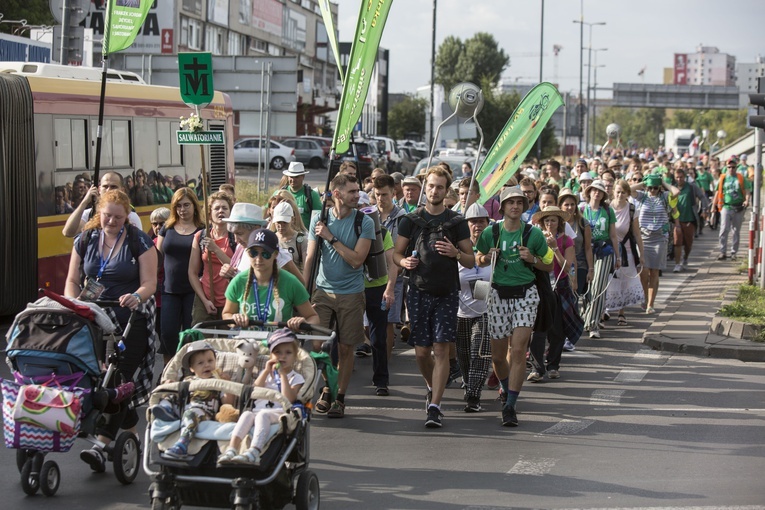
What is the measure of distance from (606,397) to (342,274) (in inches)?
109

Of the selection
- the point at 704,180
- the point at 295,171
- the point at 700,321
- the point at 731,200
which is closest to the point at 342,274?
the point at 295,171

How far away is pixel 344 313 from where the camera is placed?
953 centimetres

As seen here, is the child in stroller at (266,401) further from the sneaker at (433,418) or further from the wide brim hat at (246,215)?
the sneaker at (433,418)

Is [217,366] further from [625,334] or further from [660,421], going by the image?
[625,334]

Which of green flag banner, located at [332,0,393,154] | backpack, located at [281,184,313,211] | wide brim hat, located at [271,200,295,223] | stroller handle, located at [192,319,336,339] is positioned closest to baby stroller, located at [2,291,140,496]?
stroller handle, located at [192,319,336,339]

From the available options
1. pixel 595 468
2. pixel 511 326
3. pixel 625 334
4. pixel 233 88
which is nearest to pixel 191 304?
pixel 511 326

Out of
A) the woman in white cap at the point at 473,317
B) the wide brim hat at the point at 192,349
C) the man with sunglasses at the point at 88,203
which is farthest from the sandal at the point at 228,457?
the man with sunglasses at the point at 88,203

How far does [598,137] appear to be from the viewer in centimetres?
18138

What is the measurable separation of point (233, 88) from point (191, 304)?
54.2 feet

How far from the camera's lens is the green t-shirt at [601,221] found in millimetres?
14109

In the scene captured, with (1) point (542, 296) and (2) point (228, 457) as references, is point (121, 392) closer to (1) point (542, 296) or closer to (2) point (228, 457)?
(2) point (228, 457)

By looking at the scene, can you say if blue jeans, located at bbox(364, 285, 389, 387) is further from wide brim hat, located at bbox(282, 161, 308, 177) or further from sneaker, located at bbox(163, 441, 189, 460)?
sneaker, located at bbox(163, 441, 189, 460)

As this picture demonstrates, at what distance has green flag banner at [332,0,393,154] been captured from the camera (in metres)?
10.6

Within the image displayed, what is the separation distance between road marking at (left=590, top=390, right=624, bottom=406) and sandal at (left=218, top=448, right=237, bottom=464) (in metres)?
5.12
